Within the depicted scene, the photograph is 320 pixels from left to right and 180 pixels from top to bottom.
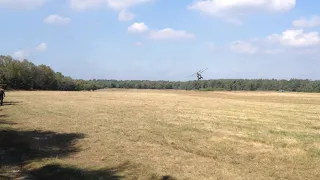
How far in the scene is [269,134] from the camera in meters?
23.0

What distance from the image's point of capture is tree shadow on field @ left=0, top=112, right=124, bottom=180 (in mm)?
14320

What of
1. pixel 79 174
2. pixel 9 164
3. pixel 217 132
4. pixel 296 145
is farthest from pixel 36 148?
pixel 296 145

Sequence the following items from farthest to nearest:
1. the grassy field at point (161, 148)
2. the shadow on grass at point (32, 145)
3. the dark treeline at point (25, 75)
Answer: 1. the dark treeline at point (25, 75)
2. the shadow on grass at point (32, 145)
3. the grassy field at point (161, 148)

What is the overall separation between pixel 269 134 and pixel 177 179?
1099 cm

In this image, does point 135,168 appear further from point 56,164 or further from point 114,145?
point 114,145

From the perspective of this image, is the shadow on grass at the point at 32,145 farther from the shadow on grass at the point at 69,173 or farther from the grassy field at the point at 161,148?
the shadow on grass at the point at 69,173

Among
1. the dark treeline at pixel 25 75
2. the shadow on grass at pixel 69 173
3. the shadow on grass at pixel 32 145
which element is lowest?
the shadow on grass at pixel 69 173

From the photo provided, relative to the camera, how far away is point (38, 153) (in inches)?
712

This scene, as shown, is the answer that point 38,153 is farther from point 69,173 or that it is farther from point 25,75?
point 25,75

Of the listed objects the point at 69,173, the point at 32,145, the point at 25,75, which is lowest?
the point at 69,173

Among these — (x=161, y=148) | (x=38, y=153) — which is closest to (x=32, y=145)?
(x=38, y=153)

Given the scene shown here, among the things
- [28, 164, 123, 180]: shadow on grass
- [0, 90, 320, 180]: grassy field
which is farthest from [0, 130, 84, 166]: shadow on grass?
Result: [28, 164, 123, 180]: shadow on grass

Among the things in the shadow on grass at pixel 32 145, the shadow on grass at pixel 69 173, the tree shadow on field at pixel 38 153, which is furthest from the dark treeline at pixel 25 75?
the shadow on grass at pixel 69 173

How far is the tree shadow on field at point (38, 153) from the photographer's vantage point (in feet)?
47.0
